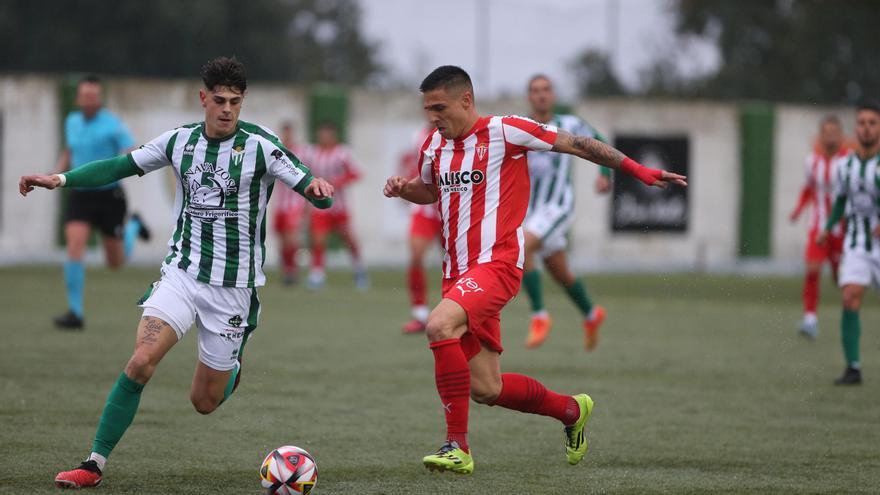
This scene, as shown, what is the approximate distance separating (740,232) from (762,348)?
15.0 metres

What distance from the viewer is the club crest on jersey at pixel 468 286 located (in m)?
6.10

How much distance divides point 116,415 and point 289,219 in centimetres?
1387

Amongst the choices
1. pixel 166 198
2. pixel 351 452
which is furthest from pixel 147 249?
pixel 351 452

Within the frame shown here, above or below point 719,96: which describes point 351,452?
below

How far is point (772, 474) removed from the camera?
20.8ft

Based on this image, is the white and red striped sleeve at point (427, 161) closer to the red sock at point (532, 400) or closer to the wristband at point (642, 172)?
the wristband at point (642, 172)

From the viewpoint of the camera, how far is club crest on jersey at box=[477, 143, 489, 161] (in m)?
6.37

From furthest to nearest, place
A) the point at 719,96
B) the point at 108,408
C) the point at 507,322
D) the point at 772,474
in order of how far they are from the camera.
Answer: the point at 719,96, the point at 507,322, the point at 772,474, the point at 108,408

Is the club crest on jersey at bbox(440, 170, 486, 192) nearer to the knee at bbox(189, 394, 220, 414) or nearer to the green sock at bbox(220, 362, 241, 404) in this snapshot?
the green sock at bbox(220, 362, 241, 404)

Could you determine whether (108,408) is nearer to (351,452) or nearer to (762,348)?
(351,452)

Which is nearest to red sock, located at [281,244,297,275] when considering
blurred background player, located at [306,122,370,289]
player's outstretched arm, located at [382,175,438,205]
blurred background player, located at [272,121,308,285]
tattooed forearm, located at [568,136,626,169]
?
blurred background player, located at [272,121,308,285]

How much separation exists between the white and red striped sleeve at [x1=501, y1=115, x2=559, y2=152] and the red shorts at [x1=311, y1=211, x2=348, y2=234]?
1286 cm

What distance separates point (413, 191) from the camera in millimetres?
6648

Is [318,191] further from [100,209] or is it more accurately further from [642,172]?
[100,209]
